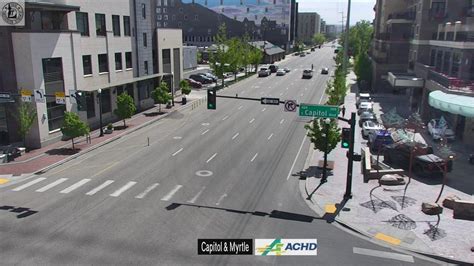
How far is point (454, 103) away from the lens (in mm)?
33062

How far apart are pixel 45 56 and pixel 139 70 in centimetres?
1910

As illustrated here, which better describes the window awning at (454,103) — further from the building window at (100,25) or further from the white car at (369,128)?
the building window at (100,25)

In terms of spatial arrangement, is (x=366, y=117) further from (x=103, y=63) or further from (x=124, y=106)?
(x=103, y=63)

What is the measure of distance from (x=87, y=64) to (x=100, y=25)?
17.0 ft

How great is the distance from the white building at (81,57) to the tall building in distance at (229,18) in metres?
107

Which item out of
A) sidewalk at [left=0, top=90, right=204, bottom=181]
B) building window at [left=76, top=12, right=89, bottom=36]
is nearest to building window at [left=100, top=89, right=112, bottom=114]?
sidewalk at [left=0, top=90, right=204, bottom=181]

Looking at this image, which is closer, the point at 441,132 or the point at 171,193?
the point at 171,193

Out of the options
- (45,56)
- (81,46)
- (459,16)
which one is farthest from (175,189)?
(459,16)

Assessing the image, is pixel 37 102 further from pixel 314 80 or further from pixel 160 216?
pixel 314 80

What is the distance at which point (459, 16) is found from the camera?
2039 inches

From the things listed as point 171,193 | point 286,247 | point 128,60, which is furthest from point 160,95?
point 286,247

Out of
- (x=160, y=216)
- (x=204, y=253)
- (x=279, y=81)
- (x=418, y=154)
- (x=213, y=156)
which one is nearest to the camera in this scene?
(x=204, y=253)

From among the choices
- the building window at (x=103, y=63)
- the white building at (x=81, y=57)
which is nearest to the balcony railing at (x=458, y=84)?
the white building at (x=81, y=57)
